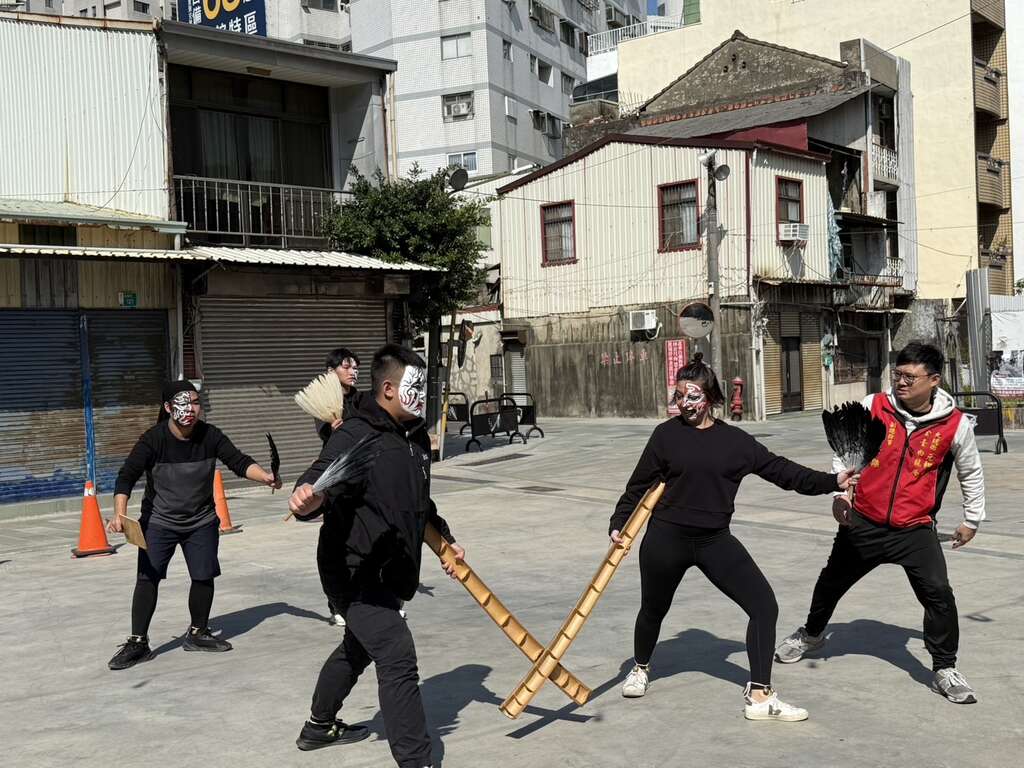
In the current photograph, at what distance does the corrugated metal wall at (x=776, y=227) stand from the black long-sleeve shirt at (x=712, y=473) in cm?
2385

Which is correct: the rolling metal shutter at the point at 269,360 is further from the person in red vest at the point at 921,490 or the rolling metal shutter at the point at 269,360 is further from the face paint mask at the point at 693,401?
the person in red vest at the point at 921,490

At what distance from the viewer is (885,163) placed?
3494cm

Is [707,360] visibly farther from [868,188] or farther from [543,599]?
[543,599]

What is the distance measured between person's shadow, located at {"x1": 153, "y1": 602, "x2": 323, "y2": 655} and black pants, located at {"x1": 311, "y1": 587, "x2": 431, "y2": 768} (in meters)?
2.91

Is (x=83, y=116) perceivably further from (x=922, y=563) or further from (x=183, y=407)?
(x=922, y=563)

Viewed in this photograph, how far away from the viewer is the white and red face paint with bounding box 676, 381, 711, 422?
526 centimetres

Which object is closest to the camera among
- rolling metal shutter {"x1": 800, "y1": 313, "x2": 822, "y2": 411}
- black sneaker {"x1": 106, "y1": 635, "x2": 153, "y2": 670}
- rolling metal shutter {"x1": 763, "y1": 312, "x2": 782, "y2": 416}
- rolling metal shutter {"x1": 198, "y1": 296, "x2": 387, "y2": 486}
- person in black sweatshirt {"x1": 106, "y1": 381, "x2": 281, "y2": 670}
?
black sneaker {"x1": 106, "y1": 635, "x2": 153, "y2": 670}

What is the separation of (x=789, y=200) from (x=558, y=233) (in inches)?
272

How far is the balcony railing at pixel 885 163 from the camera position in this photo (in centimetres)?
3406

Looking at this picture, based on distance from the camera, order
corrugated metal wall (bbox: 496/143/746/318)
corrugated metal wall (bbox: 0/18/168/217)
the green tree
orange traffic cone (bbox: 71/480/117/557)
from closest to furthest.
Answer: orange traffic cone (bbox: 71/480/117/557) → corrugated metal wall (bbox: 0/18/168/217) → the green tree → corrugated metal wall (bbox: 496/143/746/318)

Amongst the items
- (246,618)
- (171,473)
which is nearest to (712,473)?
(171,473)

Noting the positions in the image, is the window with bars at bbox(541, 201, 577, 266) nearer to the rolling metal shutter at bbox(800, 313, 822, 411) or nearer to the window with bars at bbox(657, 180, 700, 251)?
the window with bars at bbox(657, 180, 700, 251)

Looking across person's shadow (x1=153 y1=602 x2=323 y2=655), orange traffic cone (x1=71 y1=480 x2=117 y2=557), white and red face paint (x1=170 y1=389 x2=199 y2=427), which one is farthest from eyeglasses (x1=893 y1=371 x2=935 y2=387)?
orange traffic cone (x1=71 y1=480 x2=117 y2=557)

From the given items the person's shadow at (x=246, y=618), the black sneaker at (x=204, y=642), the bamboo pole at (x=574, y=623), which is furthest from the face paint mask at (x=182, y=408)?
the bamboo pole at (x=574, y=623)
